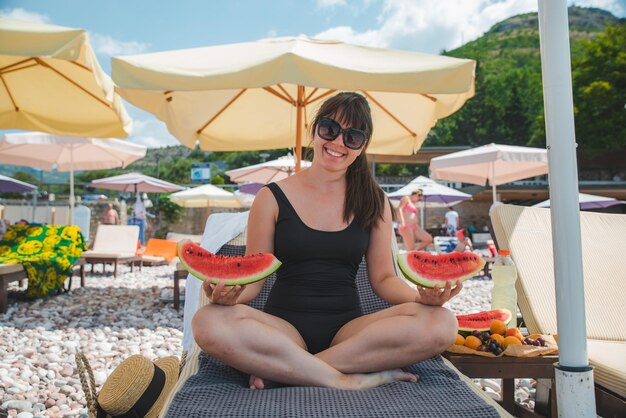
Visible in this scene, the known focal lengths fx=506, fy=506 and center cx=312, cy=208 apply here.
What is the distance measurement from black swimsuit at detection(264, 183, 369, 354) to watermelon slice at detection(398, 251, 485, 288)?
385mm

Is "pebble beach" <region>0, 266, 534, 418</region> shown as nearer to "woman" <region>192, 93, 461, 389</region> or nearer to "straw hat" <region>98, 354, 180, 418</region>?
"straw hat" <region>98, 354, 180, 418</region>

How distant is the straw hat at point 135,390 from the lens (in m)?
2.19

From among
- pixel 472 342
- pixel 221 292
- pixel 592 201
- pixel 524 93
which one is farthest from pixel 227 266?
pixel 524 93

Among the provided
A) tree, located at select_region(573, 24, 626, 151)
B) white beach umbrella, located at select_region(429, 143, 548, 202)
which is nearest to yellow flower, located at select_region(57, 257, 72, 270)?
white beach umbrella, located at select_region(429, 143, 548, 202)

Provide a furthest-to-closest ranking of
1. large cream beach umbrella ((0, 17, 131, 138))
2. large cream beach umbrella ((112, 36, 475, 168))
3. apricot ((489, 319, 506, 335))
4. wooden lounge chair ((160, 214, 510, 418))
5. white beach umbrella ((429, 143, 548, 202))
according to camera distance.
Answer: white beach umbrella ((429, 143, 548, 202)) → large cream beach umbrella ((0, 17, 131, 138)) → large cream beach umbrella ((112, 36, 475, 168)) → apricot ((489, 319, 506, 335)) → wooden lounge chair ((160, 214, 510, 418))

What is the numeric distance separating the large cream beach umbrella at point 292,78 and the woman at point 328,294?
132cm

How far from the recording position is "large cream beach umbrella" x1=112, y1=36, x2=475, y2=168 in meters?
4.09

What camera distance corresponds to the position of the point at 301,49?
14.4 ft

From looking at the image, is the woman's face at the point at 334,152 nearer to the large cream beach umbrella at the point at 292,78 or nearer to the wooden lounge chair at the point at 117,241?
the large cream beach umbrella at the point at 292,78

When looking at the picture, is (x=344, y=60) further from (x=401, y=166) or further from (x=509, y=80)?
(x=509, y=80)

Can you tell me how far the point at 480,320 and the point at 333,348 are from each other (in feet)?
4.28

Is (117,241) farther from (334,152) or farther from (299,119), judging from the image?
(334,152)

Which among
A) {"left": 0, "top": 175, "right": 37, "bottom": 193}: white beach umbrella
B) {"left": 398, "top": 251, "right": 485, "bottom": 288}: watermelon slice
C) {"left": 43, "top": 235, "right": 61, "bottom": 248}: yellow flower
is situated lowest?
{"left": 398, "top": 251, "right": 485, "bottom": 288}: watermelon slice

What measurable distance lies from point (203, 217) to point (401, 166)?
34.6m
